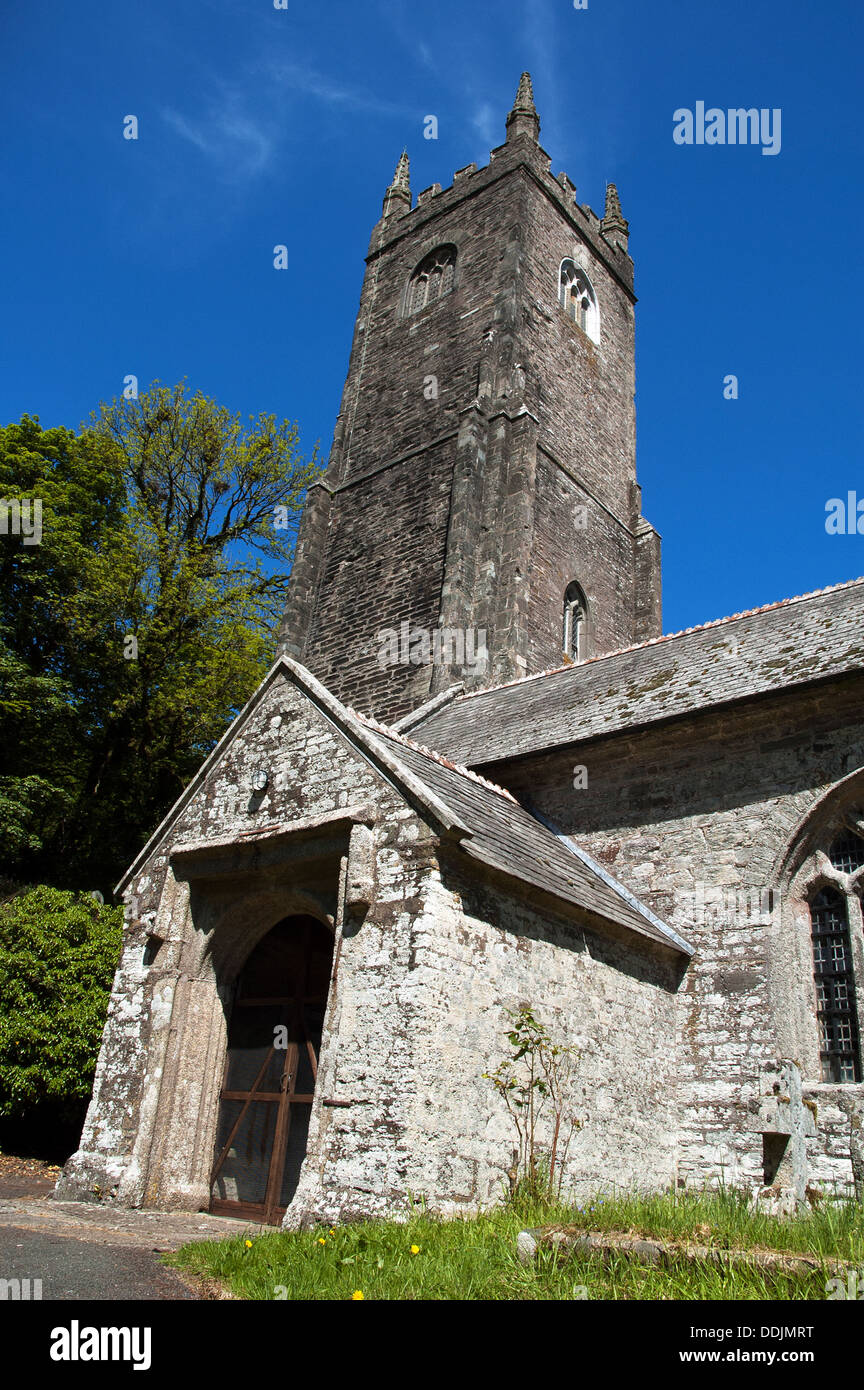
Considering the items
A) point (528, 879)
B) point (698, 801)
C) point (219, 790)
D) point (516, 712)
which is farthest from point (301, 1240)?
point (516, 712)

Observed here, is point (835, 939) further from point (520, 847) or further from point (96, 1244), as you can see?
point (96, 1244)

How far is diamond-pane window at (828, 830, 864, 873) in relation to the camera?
9156 millimetres

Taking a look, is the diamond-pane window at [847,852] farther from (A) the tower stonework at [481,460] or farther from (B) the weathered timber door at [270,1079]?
(A) the tower stonework at [481,460]

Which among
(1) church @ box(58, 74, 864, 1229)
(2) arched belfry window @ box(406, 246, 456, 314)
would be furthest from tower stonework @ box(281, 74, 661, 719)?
(1) church @ box(58, 74, 864, 1229)

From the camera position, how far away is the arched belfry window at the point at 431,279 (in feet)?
79.6

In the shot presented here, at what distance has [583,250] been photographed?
25.6m

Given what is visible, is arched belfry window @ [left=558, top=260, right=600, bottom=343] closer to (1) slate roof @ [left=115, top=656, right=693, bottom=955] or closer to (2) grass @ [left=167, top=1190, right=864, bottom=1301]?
(1) slate roof @ [left=115, top=656, right=693, bottom=955]

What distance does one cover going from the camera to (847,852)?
927 centimetres

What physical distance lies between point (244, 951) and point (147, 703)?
11679 mm

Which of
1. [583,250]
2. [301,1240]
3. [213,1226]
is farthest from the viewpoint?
[583,250]

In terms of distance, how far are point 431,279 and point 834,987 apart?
21.5m

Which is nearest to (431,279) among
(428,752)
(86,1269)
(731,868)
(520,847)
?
(428,752)

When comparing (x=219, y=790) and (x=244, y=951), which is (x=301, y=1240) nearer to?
(x=244, y=951)

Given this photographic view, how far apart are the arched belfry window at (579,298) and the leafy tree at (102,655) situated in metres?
11.5
